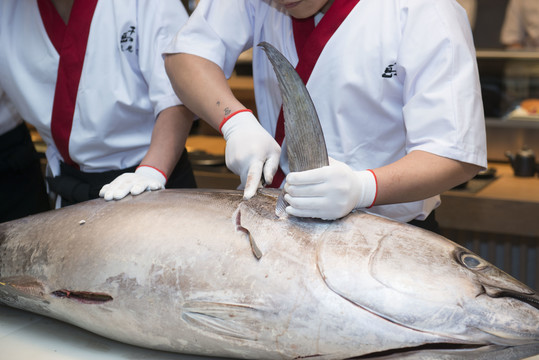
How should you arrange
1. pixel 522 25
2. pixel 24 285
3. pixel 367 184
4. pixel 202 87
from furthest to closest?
pixel 522 25, pixel 202 87, pixel 24 285, pixel 367 184

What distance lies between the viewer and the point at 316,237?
1.32m

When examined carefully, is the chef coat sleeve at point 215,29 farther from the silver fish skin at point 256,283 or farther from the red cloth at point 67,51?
the silver fish skin at point 256,283

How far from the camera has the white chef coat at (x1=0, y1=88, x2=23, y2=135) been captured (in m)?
2.44

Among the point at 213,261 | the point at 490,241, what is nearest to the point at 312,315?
the point at 213,261

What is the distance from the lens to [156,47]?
1937mm

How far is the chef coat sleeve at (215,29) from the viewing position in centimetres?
183

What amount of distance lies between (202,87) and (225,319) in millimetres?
723

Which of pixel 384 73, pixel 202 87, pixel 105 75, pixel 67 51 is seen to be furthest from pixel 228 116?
pixel 67 51

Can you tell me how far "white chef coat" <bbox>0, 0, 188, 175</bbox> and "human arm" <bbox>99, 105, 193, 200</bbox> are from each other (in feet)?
0.14

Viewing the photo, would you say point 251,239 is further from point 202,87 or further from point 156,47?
point 156,47

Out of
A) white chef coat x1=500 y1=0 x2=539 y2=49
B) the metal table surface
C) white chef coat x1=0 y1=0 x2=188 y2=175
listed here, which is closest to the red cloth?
white chef coat x1=0 y1=0 x2=188 y2=175

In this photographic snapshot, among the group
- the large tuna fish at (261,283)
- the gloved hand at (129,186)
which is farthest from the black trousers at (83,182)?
the large tuna fish at (261,283)

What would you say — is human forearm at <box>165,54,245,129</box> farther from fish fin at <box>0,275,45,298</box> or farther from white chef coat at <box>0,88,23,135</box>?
white chef coat at <box>0,88,23,135</box>

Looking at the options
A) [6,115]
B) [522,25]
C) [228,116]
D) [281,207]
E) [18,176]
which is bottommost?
[18,176]
